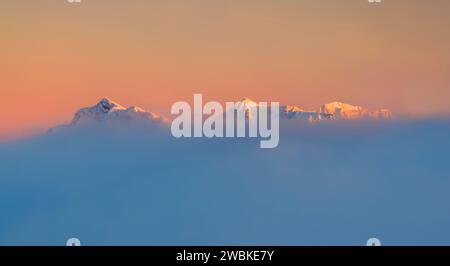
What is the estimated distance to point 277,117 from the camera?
Result: 82750mm
